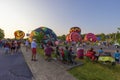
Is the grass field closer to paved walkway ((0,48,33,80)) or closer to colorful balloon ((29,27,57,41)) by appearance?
paved walkway ((0,48,33,80))

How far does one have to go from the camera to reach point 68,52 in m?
23.8

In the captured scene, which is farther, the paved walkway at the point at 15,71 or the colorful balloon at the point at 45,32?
the colorful balloon at the point at 45,32

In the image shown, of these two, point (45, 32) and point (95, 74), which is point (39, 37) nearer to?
point (45, 32)

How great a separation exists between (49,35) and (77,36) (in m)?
12.5

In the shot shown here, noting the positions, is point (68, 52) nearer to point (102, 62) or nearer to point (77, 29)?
point (102, 62)

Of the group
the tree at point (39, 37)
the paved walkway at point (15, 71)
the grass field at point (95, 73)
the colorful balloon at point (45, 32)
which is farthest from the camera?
the colorful balloon at point (45, 32)

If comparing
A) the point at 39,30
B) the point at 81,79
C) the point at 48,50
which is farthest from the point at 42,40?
the point at 81,79

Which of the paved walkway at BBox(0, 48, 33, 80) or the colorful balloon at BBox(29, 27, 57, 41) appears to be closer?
the paved walkway at BBox(0, 48, 33, 80)

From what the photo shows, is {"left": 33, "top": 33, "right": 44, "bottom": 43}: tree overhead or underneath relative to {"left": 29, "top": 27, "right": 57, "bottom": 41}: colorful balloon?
underneath

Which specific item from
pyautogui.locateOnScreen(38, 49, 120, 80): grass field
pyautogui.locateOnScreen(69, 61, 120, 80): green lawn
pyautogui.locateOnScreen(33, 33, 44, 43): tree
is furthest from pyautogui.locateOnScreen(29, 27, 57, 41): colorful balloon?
pyautogui.locateOnScreen(69, 61, 120, 80): green lawn

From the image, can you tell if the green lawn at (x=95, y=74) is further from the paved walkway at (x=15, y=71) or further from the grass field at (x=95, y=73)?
the paved walkway at (x=15, y=71)

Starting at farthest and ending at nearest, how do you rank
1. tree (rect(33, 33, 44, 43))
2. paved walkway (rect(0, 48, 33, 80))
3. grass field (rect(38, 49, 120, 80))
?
1. tree (rect(33, 33, 44, 43))
2. grass field (rect(38, 49, 120, 80))
3. paved walkway (rect(0, 48, 33, 80))

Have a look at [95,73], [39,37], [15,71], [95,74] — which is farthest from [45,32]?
[95,74]

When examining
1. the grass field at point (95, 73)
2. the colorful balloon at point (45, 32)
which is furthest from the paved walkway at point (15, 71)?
the colorful balloon at point (45, 32)
